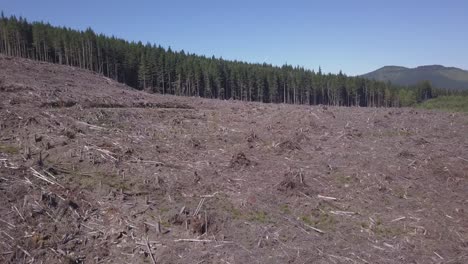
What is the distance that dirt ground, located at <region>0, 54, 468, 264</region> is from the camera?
5859 mm

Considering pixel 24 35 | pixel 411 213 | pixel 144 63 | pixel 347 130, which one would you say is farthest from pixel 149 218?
pixel 24 35

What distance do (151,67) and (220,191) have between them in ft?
233

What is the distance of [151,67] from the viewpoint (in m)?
75.1

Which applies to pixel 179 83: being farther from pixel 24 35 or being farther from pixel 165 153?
pixel 165 153

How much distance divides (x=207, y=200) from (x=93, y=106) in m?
9.07

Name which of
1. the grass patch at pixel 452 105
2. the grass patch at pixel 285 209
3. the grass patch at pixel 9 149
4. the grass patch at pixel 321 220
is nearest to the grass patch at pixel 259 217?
the grass patch at pixel 285 209

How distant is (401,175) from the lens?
911 cm

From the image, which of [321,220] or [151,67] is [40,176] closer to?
[321,220]

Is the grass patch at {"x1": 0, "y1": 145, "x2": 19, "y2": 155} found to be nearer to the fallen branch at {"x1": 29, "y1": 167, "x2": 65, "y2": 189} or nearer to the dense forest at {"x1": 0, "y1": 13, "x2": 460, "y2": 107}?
the fallen branch at {"x1": 29, "y1": 167, "x2": 65, "y2": 189}

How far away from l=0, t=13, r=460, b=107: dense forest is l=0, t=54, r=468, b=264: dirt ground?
5257 centimetres

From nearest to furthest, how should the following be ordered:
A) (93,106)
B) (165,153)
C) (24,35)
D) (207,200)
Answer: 1. (207,200)
2. (165,153)
3. (93,106)
4. (24,35)

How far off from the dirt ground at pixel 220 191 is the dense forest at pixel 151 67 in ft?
172

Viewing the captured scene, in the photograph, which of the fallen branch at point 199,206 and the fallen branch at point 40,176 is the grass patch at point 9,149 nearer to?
the fallen branch at point 40,176

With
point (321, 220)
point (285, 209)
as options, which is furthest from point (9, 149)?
point (321, 220)
